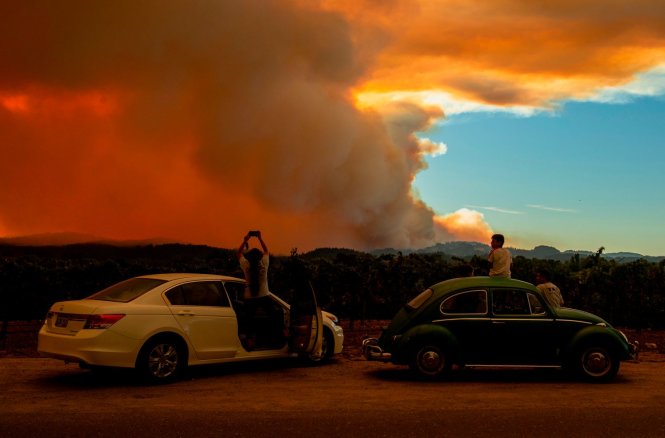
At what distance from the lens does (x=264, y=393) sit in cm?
1072

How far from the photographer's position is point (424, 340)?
38.8 feet

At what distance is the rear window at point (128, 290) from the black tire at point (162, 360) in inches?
31.1

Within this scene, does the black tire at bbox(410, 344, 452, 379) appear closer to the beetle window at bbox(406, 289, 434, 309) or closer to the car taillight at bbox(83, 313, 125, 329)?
the beetle window at bbox(406, 289, 434, 309)

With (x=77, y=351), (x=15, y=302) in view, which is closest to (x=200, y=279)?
(x=77, y=351)

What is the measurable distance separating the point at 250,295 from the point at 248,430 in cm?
498

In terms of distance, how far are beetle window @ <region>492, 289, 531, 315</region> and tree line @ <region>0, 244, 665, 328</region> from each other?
9472 millimetres

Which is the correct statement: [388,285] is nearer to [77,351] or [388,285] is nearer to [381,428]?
[77,351]

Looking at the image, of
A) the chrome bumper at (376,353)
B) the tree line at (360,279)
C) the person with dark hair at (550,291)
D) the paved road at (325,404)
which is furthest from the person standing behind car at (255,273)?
the tree line at (360,279)

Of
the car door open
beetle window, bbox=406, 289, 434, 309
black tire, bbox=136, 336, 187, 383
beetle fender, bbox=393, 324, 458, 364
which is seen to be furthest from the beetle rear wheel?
black tire, bbox=136, 336, 187, 383

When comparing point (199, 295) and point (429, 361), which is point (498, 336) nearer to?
point (429, 361)

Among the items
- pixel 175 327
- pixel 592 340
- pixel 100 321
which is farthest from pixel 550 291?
pixel 100 321

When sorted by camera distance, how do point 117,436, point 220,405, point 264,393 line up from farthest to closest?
point 264,393, point 220,405, point 117,436

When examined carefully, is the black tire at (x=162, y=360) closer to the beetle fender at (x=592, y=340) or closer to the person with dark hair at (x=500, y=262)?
the person with dark hair at (x=500, y=262)

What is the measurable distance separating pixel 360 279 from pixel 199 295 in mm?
10440
